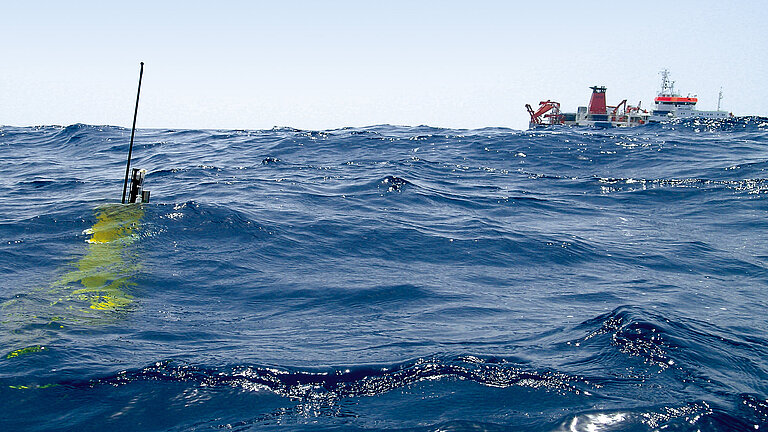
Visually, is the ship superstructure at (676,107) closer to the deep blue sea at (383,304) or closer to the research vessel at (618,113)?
the research vessel at (618,113)

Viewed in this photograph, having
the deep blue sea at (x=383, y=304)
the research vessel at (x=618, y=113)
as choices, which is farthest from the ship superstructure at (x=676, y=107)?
the deep blue sea at (x=383, y=304)

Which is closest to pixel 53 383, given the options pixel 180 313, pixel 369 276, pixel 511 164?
pixel 180 313

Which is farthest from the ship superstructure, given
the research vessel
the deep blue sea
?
the deep blue sea

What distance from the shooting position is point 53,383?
5508 mm

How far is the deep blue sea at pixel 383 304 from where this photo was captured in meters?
5.18

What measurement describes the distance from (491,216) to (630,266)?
4415 millimetres

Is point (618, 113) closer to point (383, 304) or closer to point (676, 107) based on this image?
point (676, 107)

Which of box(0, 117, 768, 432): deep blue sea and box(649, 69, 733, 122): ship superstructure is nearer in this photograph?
box(0, 117, 768, 432): deep blue sea

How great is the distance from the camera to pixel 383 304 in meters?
8.22

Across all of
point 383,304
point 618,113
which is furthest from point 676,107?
point 383,304

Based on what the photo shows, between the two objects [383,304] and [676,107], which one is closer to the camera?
[383,304]

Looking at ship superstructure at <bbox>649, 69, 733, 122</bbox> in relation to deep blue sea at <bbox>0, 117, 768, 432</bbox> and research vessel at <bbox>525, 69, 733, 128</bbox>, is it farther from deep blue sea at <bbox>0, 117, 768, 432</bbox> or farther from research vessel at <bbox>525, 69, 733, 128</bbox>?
deep blue sea at <bbox>0, 117, 768, 432</bbox>

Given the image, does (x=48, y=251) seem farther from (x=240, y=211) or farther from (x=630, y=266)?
(x=630, y=266)

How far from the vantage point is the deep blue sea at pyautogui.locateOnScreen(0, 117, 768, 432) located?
5184mm
